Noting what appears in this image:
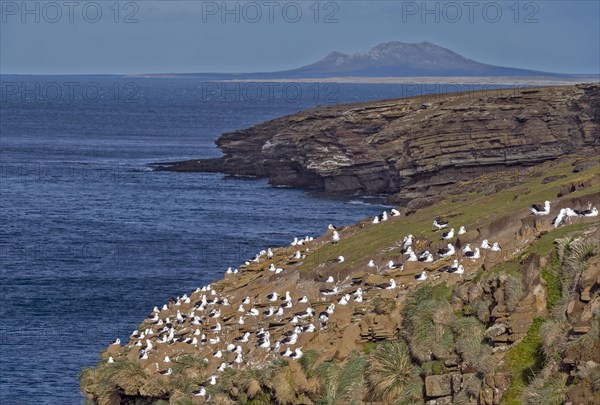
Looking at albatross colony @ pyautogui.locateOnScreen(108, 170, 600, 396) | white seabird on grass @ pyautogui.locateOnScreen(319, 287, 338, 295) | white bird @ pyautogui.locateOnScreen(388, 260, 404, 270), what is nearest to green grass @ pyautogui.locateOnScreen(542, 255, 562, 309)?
albatross colony @ pyautogui.locateOnScreen(108, 170, 600, 396)

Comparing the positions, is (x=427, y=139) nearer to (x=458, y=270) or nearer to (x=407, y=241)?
(x=407, y=241)

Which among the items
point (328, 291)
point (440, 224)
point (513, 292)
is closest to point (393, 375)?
point (513, 292)

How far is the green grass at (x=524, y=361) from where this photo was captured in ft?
65.2

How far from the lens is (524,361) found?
20344mm

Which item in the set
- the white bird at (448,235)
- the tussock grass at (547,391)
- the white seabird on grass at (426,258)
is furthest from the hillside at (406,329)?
the white bird at (448,235)

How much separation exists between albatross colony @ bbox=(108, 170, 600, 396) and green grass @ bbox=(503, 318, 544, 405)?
373 centimetres

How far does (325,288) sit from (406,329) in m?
8.42

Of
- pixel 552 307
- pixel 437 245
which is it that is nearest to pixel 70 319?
pixel 437 245

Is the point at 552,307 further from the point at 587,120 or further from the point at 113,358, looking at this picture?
the point at 587,120

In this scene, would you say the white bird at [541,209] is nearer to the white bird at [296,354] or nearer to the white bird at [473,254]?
the white bird at [473,254]

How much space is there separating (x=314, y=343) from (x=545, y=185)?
16506 millimetres

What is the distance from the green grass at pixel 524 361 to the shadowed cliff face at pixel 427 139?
69.4 m

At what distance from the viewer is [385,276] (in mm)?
29594

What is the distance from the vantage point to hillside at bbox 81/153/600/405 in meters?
20.2
